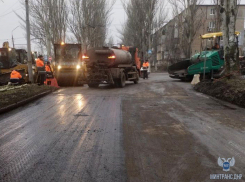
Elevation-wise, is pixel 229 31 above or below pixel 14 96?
above

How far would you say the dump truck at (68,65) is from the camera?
1711 centimetres

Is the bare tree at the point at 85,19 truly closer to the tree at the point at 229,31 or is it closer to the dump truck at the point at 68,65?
the dump truck at the point at 68,65

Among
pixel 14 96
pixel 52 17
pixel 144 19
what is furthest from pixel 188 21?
pixel 14 96

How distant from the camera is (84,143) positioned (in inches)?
197

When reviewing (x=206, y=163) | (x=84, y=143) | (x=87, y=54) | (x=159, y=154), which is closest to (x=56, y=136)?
(x=84, y=143)

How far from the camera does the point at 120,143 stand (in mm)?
4988

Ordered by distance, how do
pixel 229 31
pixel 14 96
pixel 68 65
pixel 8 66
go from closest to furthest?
pixel 14 96 → pixel 229 31 → pixel 8 66 → pixel 68 65

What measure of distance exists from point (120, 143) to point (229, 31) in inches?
400

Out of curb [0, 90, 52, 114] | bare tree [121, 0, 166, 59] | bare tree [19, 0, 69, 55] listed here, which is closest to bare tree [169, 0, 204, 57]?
bare tree [121, 0, 166, 59]

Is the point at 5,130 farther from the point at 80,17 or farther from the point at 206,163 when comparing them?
the point at 80,17

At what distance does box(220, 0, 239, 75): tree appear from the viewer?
12453 millimetres

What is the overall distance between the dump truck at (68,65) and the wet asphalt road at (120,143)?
8.76 metres

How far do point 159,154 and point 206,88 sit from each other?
920cm

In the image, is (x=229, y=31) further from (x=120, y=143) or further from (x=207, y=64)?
(x=120, y=143)
